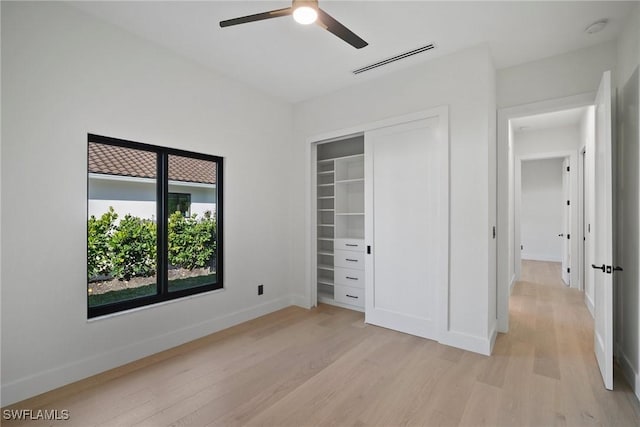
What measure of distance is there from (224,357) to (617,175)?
3.96 metres

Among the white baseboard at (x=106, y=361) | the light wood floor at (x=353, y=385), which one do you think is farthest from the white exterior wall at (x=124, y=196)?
the light wood floor at (x=353, y=385)

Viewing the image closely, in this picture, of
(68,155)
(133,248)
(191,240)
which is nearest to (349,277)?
(191,240)

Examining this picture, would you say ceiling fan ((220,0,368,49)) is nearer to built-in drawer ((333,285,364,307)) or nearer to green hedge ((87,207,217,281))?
green hedge ((87,207,217,281))

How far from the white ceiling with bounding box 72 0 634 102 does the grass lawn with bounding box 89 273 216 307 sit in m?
2.39

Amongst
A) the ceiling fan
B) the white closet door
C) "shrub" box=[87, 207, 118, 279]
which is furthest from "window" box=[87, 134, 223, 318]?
the white closet door

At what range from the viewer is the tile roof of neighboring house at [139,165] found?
2637 mm

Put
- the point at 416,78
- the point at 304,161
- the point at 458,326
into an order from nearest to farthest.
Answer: the point at 458,326 < the point at 416,78 < the point at 304,161

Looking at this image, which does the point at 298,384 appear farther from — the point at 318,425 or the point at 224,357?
the point at 224,357

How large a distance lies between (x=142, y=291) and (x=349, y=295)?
2.55 metres

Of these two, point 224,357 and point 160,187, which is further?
point 160,187

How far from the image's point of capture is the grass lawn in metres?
2.62

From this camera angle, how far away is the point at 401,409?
2.03 meters

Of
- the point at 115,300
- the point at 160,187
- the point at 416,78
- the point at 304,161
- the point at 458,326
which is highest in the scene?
the point at 416,78

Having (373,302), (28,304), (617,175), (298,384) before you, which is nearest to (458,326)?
(373,302)
